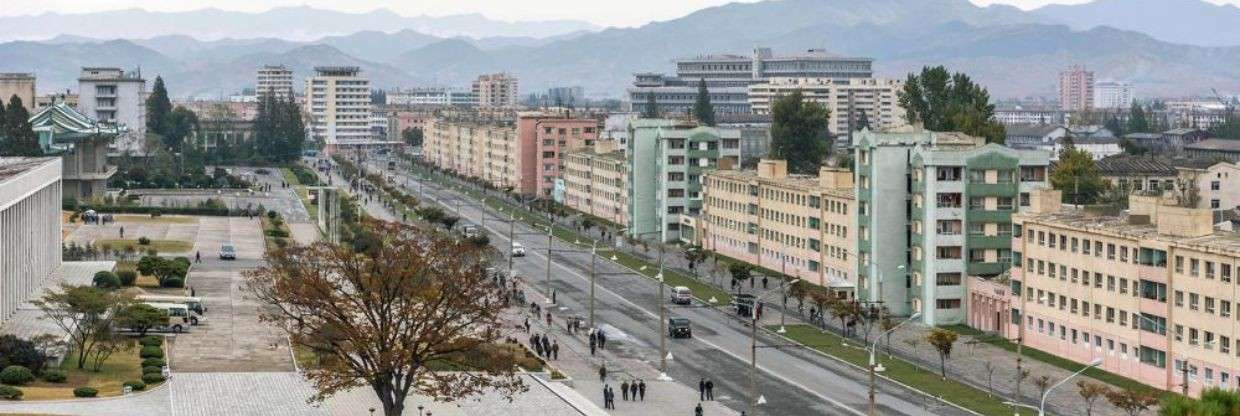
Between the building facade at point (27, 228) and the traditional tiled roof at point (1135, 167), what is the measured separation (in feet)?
243

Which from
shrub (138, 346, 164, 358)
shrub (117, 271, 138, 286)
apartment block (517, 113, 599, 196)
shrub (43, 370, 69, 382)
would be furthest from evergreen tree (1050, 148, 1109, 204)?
shrub (43, 370, 69, 382)

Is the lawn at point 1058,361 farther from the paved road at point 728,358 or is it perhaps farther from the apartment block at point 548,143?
the apartment block at point 548,143

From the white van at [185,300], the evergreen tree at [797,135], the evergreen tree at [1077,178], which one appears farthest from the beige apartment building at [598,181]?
the white van at [185,300]

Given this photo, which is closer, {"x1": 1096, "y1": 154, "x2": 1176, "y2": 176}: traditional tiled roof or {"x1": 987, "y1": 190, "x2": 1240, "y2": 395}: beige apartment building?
{"x1": 987, "y1": 190, "x2": 1240, "y2": 395}: beige apartment building

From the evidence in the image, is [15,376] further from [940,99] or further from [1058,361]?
[940,99]

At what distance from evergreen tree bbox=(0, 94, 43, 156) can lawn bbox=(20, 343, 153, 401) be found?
301 ft

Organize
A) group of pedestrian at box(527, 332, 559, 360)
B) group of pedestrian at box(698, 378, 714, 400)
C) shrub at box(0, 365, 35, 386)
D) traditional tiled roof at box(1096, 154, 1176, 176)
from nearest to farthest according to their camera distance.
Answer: shrub at box(0, 365, 35, 386)
group of pedestrian at box(698, 378, 714, 400)
group of pedestrian at box(527, 332, 559, 360)
traditional tiled roof at box(1096, 154, 1176, 176)

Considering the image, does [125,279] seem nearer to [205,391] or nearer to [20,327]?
[20,327]

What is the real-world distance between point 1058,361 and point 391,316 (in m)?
29.8

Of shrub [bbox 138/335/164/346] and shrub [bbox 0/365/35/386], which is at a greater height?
shrub [bbox 0/365/35/386]

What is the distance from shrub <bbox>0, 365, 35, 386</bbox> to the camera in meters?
69.8

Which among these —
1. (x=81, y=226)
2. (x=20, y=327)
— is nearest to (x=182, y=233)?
(x=81, y=226)

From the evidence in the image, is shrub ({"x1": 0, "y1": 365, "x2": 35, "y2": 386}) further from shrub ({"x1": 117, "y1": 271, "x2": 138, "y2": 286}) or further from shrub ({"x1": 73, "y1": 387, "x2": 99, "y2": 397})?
shrub ({"x1": 117, "y1": 271, "x2": 138, "y2": 286})

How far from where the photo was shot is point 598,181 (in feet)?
552
